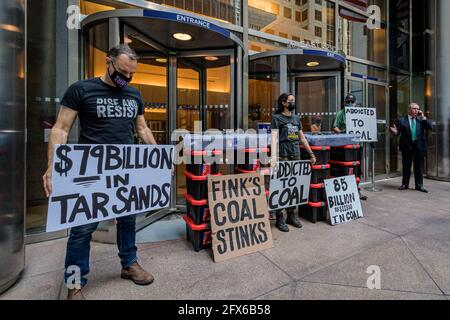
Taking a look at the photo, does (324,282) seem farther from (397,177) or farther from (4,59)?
(397,177)

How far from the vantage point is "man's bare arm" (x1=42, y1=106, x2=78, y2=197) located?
78.3 inches

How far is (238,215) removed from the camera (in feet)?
10.1

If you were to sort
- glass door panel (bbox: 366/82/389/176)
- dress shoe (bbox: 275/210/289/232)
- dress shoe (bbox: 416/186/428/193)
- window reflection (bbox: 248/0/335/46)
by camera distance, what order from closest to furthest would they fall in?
dress shoe (bbox: 275/210/289/232) → window reflection (bbox: 248/0/335/46) → dress shoe (bbox: 416/186/428/193) → glass door panel (bbox: 366/82/389/176)

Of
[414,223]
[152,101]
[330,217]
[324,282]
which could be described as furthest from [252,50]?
[324,282]

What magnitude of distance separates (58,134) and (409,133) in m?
6.72

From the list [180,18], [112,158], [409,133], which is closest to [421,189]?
[409,133]

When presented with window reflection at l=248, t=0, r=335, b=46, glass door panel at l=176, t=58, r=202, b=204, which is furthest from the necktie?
glass door panel at l=176, t=58, r=202, b=204

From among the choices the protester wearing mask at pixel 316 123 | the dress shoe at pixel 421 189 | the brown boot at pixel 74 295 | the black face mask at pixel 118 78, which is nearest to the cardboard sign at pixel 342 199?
the protester wearing mask at pixel 316 123

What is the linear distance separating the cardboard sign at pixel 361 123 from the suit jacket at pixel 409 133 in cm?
102

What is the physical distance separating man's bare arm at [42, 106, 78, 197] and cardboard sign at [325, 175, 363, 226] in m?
3.32

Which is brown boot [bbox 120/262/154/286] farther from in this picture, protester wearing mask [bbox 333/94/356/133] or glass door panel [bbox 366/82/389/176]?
glass door panel [bbox 366/82/389/176]

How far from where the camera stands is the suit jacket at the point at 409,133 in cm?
611

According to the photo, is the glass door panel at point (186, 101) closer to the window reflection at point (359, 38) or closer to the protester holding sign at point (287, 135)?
the protester holding sign at point (287, 135)

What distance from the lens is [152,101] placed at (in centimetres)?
Result: 452
